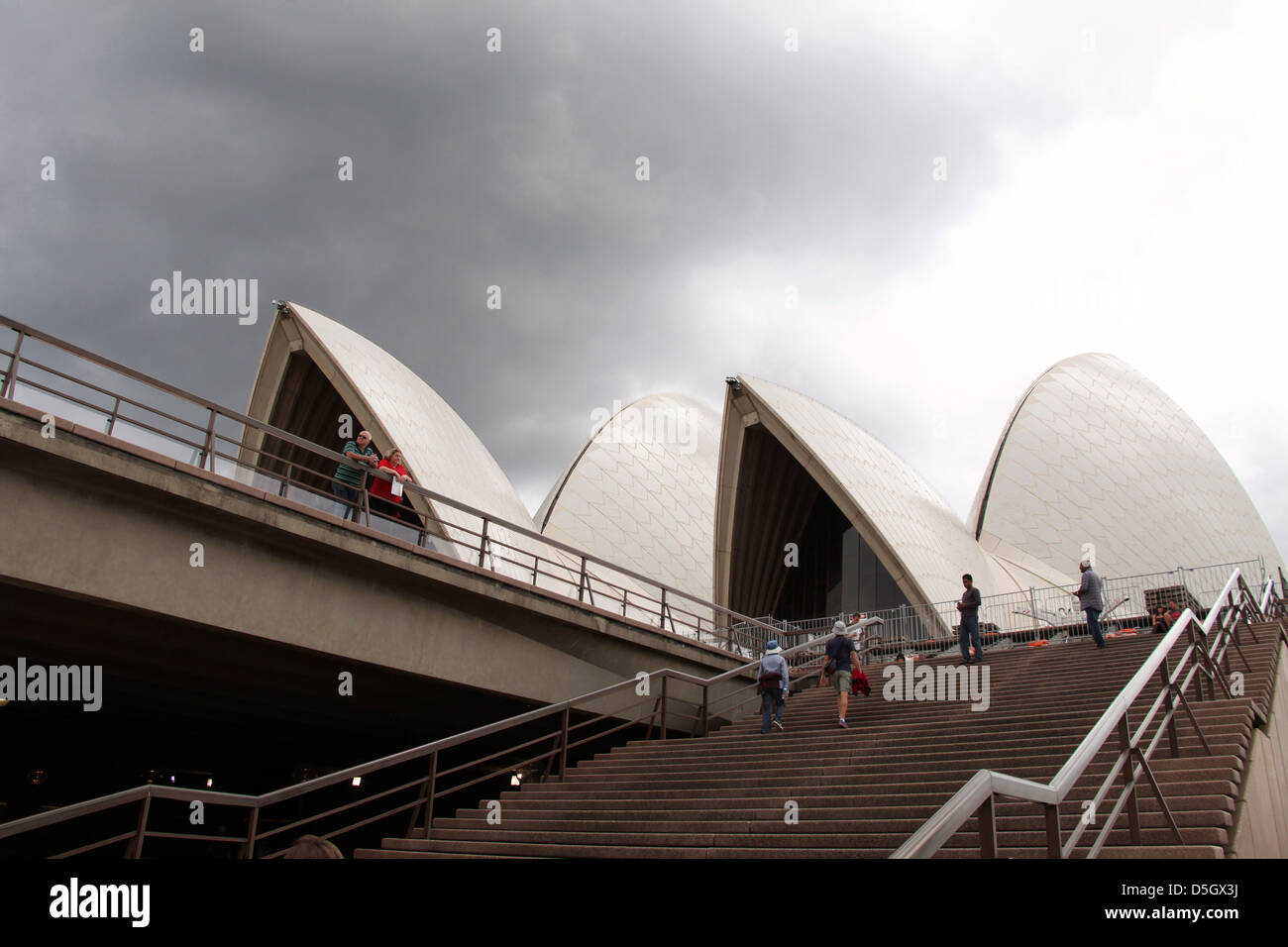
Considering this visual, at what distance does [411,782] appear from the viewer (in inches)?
332

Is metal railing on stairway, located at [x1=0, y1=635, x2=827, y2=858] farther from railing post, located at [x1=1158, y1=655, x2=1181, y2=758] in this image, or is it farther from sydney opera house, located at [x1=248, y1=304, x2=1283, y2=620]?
sydney opera house, located at [x1=248, y1=304, x2=1283, y2=620]

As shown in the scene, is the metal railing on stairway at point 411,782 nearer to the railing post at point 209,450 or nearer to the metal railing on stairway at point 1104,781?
the railing post at point 209,450

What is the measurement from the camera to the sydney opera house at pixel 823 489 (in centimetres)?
2056

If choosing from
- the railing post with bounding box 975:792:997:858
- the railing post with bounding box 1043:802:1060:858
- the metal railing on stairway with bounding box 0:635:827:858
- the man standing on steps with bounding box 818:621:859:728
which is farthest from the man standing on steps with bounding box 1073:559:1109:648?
the railing post with bounding box 975:792:997:858

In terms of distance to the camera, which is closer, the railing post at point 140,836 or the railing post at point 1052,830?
the railing post at point 1052,830

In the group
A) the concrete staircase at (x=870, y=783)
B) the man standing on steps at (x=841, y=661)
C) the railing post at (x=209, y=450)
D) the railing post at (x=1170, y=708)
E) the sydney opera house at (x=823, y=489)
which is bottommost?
the concrete staircase at (x=870, y=783)

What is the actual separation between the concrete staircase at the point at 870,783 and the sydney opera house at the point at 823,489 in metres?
9.60

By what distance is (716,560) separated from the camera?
25391 millimetres

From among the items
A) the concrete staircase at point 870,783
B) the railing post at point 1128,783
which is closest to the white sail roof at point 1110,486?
the concrete staircase at point 870,783

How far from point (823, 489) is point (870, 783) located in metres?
17.6

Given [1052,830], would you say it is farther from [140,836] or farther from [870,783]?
[140,836]
